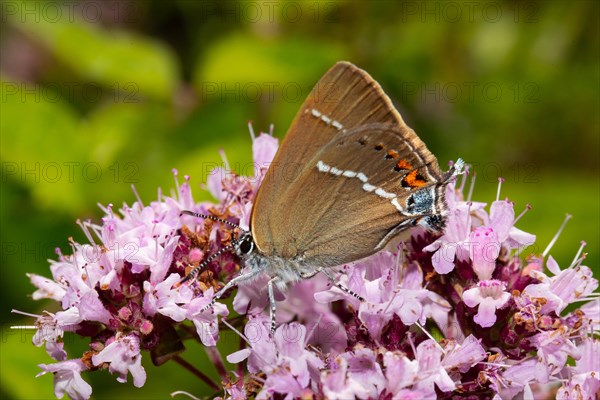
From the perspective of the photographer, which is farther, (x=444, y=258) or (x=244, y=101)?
(x=244, y=101)

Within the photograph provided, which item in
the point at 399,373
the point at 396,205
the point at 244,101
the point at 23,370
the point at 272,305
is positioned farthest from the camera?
the point at 244,101

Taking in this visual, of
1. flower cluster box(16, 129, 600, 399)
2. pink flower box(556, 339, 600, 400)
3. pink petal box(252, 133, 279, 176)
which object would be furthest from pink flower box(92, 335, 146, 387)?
pink flower box(556, 339, 600, 400)

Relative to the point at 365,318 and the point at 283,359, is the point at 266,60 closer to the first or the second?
the point at 365,318

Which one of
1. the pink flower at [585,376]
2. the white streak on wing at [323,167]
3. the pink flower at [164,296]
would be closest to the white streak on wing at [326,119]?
the white streak on wing at [323,167]

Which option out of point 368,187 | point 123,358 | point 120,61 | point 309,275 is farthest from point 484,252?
point 120,61

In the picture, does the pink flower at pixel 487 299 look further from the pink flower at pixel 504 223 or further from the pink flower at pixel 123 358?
the pink flower at pixel 123 358

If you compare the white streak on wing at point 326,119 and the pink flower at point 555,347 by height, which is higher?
the white streak on wing at point 326,119
